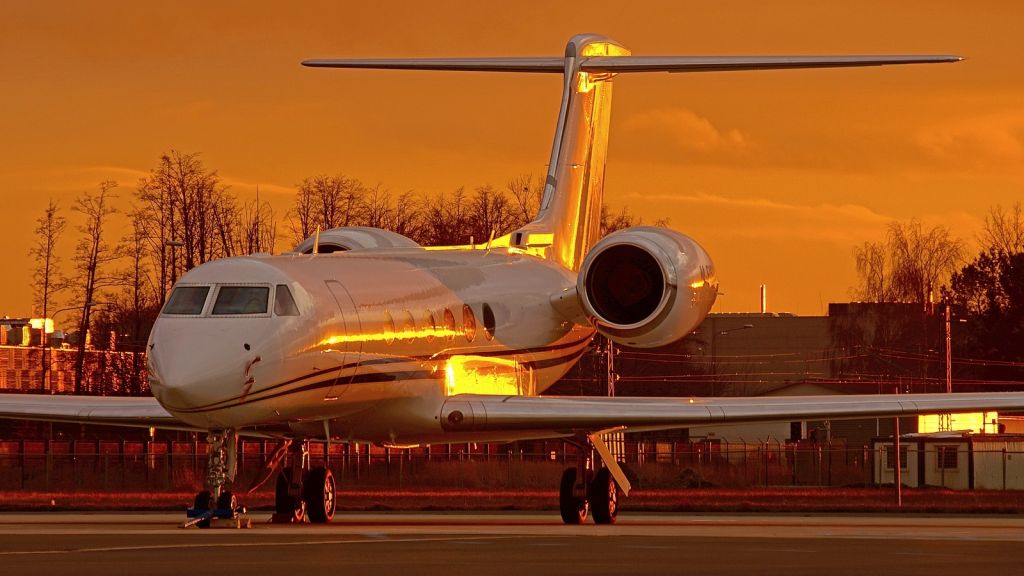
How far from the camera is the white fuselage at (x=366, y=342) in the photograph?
71.8 feet

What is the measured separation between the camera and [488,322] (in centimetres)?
2816

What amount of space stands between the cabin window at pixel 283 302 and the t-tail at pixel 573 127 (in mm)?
8052

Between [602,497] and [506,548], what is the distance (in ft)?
29.1

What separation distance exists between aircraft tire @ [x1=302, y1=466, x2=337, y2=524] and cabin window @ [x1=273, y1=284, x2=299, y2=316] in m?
3.74

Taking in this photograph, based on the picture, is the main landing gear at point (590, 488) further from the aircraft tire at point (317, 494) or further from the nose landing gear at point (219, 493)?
the nose landing gear at point (219, 493)

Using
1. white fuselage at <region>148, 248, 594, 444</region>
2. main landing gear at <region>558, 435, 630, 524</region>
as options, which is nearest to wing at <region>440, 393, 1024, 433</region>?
white fuselage at <region>148, 248, 594, 444</region>

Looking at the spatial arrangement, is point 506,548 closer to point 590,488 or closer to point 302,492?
point 302,492

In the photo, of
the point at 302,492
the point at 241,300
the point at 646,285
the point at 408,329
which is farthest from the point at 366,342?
the point at 646,285

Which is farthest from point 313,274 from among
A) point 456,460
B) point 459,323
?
point 456,460

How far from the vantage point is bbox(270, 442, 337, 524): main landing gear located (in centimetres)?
2562

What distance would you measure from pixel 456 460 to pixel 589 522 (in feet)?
87.5

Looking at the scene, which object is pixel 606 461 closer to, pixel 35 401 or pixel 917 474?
pixel 35 401

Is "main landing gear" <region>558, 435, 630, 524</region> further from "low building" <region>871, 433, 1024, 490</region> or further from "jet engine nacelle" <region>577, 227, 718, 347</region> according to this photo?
"low building" <region>871, 433, 1024, 490</region>

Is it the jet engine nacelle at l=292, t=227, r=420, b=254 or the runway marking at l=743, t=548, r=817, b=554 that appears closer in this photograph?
the runway marking at l=743, t=548, r=817, b=554
